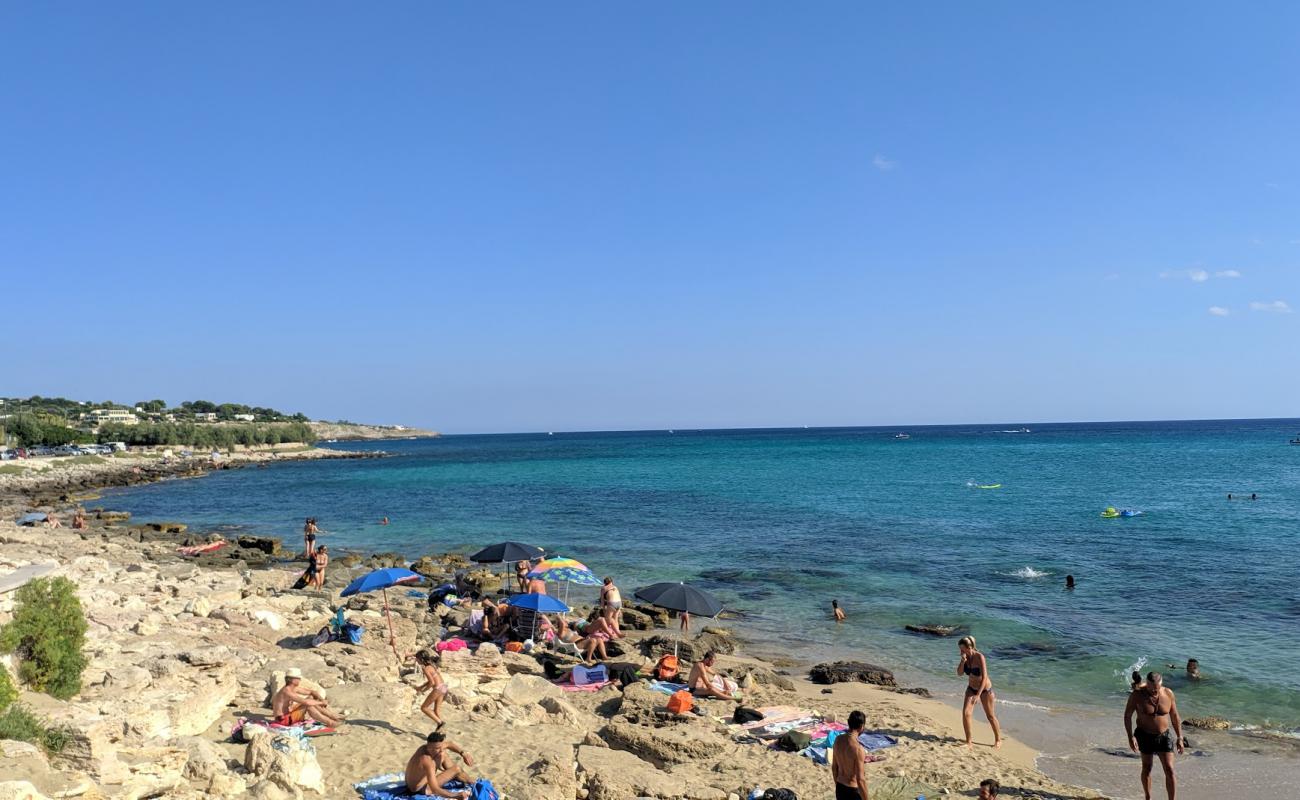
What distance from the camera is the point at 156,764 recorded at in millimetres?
7695

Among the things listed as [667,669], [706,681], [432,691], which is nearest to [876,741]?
[706,681]

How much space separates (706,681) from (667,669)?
3.32 feet

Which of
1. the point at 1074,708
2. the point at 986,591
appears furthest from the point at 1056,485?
the point at 1074,708

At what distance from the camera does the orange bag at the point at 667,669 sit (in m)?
13.7

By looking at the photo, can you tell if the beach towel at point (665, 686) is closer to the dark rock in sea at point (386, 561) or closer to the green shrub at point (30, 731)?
the green shrub at point (30, 731)

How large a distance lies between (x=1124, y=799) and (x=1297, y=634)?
10.7 meters

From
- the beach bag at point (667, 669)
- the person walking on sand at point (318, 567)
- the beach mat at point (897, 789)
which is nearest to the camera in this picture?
the beach mat at point (897, 789)

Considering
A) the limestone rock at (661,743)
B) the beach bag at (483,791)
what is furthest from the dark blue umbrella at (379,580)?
the beach bag at (483,791)

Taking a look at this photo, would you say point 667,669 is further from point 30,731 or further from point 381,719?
point 30,731

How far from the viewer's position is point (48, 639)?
9484 millimetres

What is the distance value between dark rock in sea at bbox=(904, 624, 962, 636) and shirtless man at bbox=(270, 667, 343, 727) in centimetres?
1299

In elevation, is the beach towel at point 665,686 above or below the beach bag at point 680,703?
below

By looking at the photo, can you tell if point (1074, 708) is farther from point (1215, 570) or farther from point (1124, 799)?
point (1215, 570)

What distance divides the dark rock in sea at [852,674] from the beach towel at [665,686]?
2.95 meters
